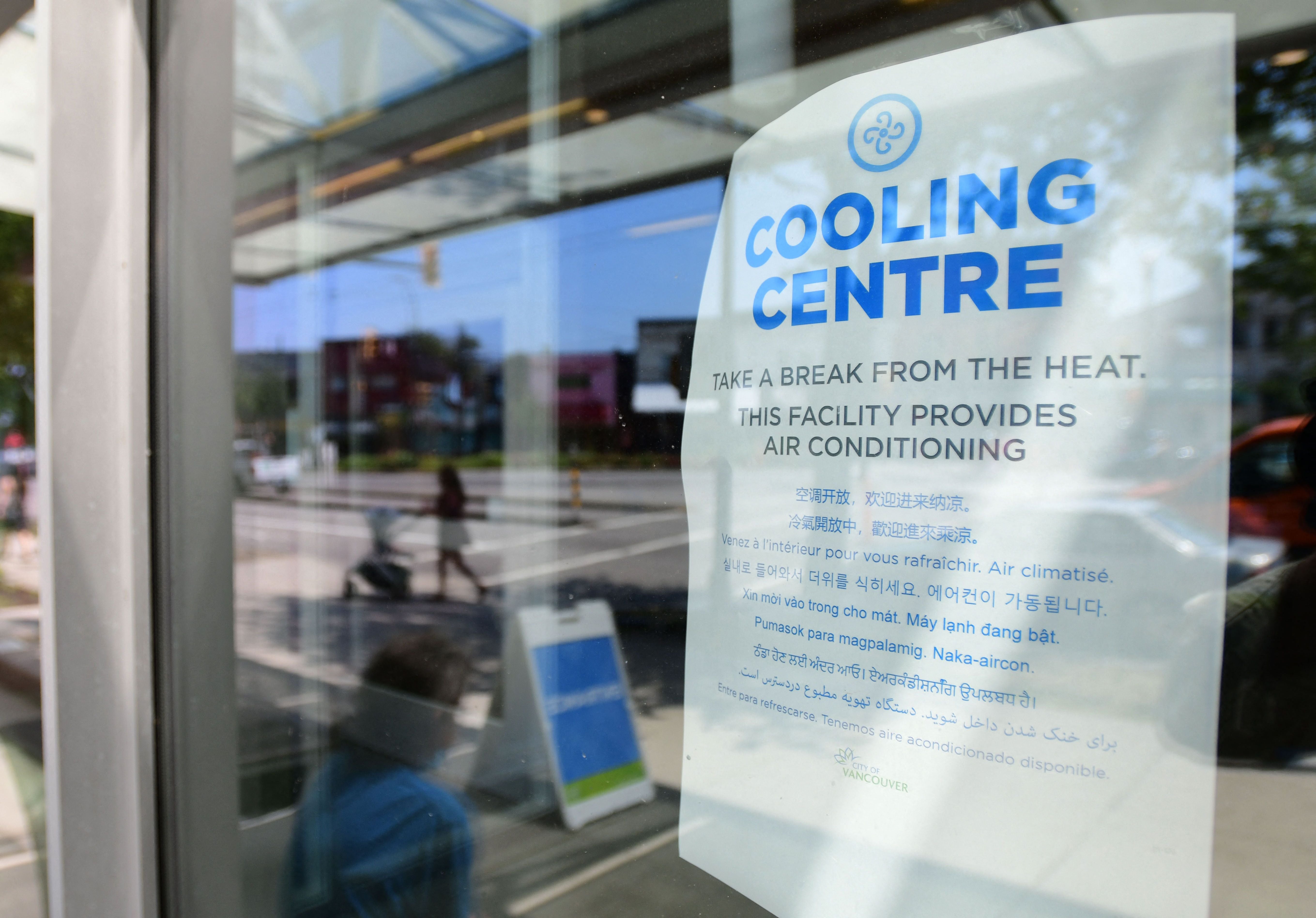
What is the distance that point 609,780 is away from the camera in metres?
1.40

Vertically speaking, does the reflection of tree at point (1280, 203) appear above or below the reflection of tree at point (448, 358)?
→ below

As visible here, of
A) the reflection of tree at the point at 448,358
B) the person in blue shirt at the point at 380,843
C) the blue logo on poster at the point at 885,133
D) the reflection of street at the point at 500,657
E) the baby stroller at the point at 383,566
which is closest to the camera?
the blue logo on poster at the point at 885,133

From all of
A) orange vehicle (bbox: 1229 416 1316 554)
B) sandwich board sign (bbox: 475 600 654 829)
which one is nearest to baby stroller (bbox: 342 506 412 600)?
sandwich board sign (bbox: 475 600 654 829)

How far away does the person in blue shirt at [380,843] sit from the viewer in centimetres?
196

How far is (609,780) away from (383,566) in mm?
6590

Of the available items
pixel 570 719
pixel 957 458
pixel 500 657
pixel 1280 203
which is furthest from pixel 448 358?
pixel 1280 203

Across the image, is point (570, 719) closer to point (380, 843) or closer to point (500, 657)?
point (380, 843)

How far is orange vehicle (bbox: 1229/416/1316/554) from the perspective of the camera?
70cm

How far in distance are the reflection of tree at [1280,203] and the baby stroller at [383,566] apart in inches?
288

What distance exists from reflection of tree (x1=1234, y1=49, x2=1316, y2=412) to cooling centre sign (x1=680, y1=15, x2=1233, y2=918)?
29mm

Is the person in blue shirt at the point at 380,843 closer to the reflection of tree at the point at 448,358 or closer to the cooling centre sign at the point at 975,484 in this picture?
the cooling centre sign at the point at 975,484

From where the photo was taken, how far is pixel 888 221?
85cm

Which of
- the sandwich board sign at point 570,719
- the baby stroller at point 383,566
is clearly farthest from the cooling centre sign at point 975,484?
the baby stroller at point 383,566

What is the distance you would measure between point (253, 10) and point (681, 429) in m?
2.95
